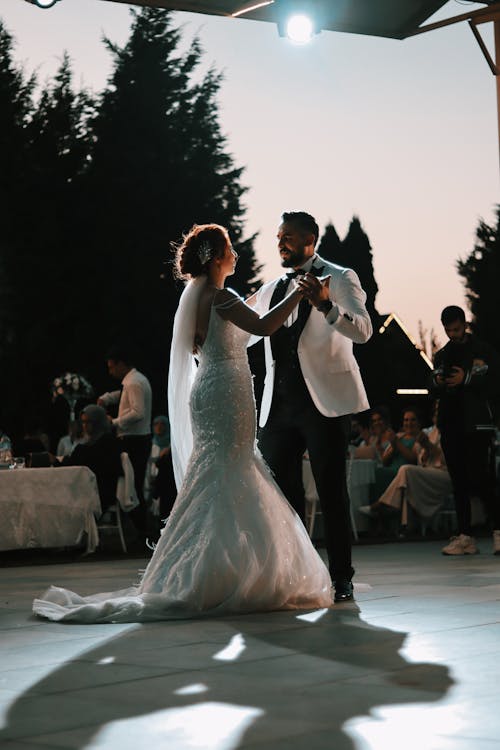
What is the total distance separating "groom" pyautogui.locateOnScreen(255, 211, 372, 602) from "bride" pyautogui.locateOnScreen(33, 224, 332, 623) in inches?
8.6

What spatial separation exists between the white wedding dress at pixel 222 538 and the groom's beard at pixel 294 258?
1.54 feet

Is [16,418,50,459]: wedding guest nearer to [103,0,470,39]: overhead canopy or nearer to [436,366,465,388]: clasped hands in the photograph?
[436,366,465,388]: clasped hands

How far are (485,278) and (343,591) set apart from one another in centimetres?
5062

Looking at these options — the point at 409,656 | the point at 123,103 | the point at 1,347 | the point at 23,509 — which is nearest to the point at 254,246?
the point at 123,103

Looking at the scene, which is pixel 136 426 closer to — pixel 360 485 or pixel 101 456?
pixel 101 456

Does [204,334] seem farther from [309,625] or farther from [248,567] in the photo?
[309,625]

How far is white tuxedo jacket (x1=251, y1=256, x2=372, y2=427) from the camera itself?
257 inches

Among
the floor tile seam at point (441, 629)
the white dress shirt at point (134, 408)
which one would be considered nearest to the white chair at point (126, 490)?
the white dress shirt at point (134, 408)

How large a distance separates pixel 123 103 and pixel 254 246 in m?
5.07

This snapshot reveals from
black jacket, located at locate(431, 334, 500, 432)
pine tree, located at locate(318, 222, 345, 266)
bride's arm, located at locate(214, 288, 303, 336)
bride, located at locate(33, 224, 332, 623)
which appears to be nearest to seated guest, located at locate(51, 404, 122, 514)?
black jacket, located at locate(431, 334, 500, 432)

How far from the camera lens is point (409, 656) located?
4523 millimetres

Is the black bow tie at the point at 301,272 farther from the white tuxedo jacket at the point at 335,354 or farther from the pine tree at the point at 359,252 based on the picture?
the pine tree at the point at 359,252

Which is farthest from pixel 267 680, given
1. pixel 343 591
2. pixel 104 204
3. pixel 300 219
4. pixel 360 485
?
pixel 104 204

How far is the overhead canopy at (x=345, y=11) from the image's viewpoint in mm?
9898
